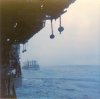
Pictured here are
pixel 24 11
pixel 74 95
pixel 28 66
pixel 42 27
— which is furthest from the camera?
pixel 28 66

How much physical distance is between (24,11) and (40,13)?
87 centimetres

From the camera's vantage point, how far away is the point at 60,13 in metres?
14.3

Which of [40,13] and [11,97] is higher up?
[40,13]

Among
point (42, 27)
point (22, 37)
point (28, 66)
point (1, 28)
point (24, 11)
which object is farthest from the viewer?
point (28, 66)

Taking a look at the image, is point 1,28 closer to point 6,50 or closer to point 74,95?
point 6,50

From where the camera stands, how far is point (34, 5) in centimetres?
1295

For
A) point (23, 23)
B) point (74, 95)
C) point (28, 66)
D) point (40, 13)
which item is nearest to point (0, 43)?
point (23, 23)

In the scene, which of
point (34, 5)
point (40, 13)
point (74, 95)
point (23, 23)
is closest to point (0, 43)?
point (23, 23)

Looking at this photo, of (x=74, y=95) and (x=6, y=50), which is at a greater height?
(x=6, y=50)

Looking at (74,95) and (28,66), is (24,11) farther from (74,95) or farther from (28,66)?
(28,66)

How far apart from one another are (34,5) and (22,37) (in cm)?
829

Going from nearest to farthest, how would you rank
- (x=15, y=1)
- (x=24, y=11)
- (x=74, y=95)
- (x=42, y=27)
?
1. (x=15, y=1)
2. (x=24, y=11)
3. (x=42, y=27)
4. (x=74, y=95)

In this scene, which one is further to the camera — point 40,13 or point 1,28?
point 1,28

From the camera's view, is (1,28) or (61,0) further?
(1,28)
